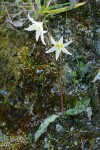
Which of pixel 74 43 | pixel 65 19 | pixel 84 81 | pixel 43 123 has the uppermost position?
pixel 65 19

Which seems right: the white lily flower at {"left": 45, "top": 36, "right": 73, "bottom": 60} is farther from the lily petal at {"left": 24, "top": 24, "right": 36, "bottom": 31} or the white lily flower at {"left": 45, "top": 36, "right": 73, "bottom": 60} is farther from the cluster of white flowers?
the lily petal at {"left": 24, "top": 24, "right": 36, "bottom": 31}

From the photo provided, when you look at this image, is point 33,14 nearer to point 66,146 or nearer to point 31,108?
point 31,108

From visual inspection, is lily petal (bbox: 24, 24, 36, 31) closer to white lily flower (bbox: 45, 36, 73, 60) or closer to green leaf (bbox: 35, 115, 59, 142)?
white lily flower (bbox: 45, 36, 73, 60)

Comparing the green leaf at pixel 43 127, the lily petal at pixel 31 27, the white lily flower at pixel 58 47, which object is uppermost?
the lily petal at pixel 31 27

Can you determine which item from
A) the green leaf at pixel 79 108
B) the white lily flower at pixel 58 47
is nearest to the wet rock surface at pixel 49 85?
the green leaf at pixel 79 108

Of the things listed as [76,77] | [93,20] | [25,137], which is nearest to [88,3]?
[93,20]

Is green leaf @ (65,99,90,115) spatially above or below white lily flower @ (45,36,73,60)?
below

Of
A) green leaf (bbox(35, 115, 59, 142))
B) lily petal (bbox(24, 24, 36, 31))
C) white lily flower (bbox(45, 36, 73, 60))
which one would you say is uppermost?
lily petal (bbox(24, 24, 36, 31))

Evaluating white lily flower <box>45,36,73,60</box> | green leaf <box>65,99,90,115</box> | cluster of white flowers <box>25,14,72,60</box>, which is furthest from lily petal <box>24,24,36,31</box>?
green leaf <box>65,99,90,115</box>

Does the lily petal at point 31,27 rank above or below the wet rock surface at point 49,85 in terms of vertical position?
above

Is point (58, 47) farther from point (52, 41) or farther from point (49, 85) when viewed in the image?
point (49, 85)

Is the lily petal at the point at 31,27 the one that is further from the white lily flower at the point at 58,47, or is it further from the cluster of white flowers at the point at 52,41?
the white lily flower at the point at 58,47
